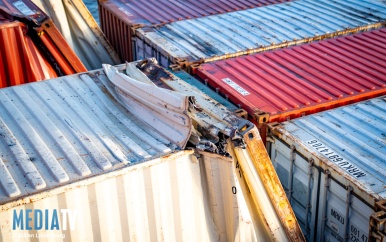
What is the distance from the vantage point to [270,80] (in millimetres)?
8766

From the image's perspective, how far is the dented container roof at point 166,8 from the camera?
1171 centimetres

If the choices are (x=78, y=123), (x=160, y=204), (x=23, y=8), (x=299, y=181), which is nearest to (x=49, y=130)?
(x=78, y=123)

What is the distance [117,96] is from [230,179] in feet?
7.72

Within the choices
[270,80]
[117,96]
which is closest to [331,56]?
[270,80]

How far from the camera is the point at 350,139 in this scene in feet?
23.4

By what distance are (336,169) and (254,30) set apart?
5.15 metres

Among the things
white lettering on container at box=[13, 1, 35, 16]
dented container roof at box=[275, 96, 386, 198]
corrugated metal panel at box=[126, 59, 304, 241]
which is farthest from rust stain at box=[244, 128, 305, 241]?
white lettering on container at box=[13, 1, 35, 16]

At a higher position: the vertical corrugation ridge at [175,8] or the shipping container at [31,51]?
the shipping container at [31,51]

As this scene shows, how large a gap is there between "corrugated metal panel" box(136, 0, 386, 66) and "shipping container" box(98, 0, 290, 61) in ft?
1.13

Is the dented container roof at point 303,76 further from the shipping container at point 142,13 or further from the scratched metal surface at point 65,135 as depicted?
the shipping container at point 142,13

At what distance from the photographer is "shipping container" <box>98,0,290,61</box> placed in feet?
38.0

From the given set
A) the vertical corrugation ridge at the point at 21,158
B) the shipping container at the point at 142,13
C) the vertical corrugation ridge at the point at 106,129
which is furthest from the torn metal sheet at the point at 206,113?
the shipping container at the point at 142,13

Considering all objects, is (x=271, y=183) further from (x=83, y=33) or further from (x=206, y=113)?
(x=83, y=33)

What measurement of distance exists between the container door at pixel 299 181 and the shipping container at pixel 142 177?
56 cm
